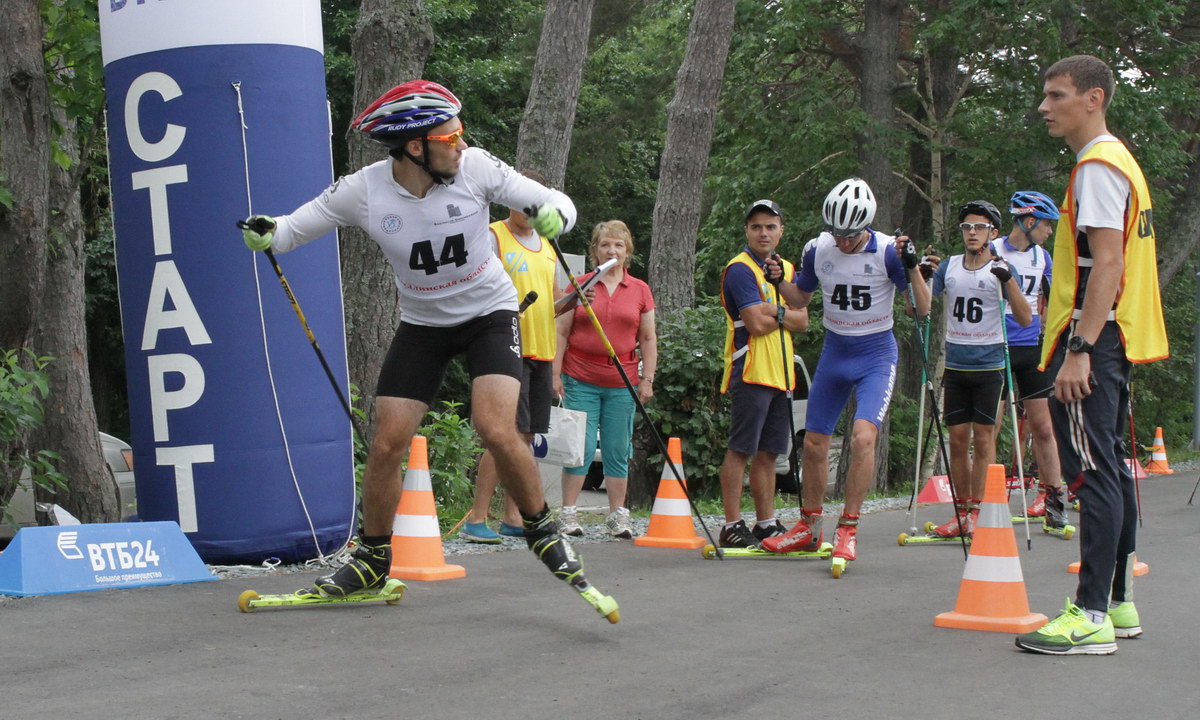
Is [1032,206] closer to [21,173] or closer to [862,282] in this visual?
[862,282]

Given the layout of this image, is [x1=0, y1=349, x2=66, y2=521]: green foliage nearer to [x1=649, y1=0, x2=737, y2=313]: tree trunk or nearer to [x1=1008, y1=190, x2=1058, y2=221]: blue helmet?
[x1=1008, y1=190, x2=1058, y2=221]: blue helmet

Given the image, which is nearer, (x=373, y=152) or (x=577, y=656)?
(x=577, y=656)

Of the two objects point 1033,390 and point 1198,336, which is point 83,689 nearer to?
point 1033,390

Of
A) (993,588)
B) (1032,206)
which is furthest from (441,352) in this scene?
(1032,206)

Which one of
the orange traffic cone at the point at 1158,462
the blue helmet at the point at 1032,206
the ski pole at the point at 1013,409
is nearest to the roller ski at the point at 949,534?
the ski pole at the point at 1013,409

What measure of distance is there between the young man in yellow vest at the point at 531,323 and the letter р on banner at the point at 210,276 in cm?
147

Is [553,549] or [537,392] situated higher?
[537,392]

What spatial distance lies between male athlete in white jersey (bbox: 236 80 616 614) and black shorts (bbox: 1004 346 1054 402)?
5122mm

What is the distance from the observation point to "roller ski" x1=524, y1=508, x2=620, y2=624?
552 cm

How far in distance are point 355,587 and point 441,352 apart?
1125mm

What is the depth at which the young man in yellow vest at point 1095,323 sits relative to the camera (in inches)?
198

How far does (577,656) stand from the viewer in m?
5.00

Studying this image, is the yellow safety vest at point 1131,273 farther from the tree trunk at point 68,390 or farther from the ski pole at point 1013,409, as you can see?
the tree trunk at point 68,390

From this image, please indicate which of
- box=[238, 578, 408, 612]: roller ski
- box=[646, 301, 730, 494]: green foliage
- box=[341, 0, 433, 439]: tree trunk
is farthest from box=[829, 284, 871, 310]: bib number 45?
box=[646, 301, 730, 494]: green foliage
